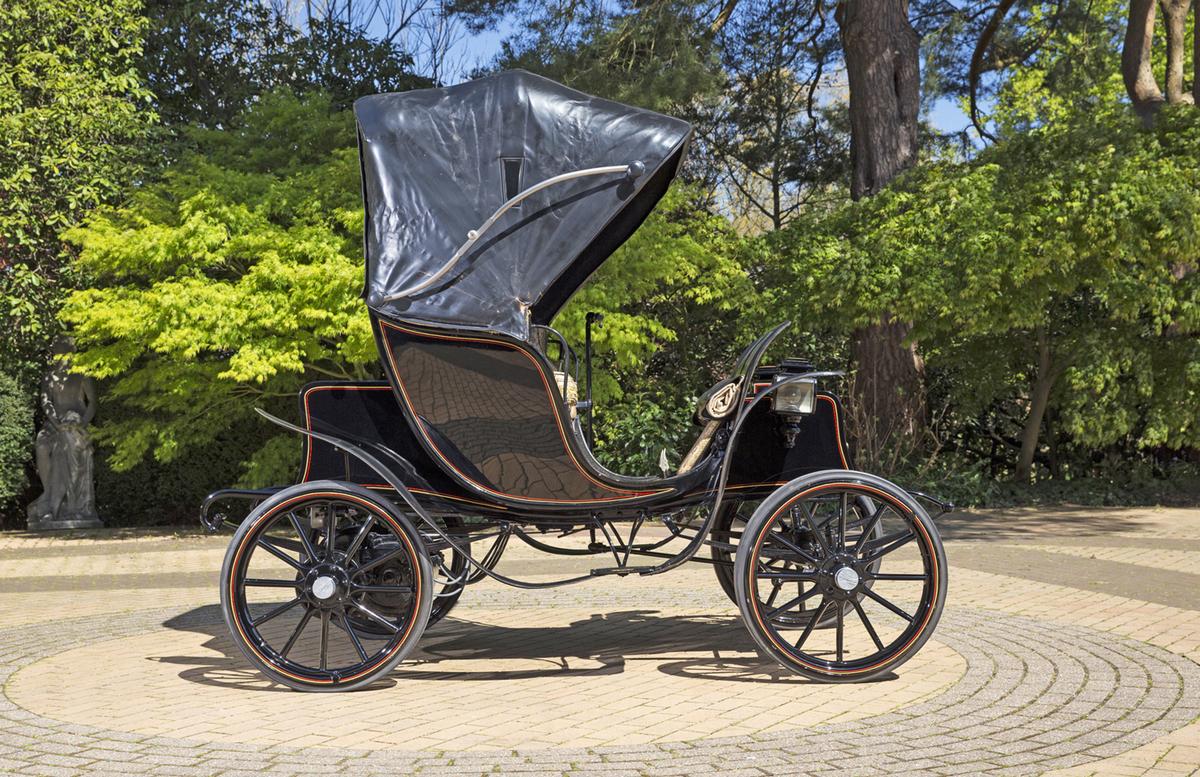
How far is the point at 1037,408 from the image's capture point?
16.2 m

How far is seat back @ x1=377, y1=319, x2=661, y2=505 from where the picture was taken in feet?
17.2

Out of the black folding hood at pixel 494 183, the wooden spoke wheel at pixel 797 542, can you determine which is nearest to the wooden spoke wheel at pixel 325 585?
the black folding hood at pixel 494 183

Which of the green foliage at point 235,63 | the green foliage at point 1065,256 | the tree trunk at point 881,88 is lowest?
the green foliage at point 1065,256

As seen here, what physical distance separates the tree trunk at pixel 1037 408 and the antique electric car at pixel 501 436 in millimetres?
10850

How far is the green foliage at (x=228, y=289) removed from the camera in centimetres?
1150

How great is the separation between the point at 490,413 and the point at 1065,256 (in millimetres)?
9455

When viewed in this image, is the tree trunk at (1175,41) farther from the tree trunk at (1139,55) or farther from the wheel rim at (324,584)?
the wheel rim at (324,584)

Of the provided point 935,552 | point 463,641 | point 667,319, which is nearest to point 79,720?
point 463,641

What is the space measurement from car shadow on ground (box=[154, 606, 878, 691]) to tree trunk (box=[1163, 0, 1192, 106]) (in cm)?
1374

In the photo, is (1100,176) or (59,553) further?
(1100,176)

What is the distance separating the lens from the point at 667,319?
18141mm

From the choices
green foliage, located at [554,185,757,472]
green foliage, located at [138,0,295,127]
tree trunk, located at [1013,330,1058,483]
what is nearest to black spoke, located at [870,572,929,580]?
green foliage, located at [554,185,757,472]

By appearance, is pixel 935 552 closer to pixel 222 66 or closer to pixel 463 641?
pixel 463 641

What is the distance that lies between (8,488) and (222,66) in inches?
312
